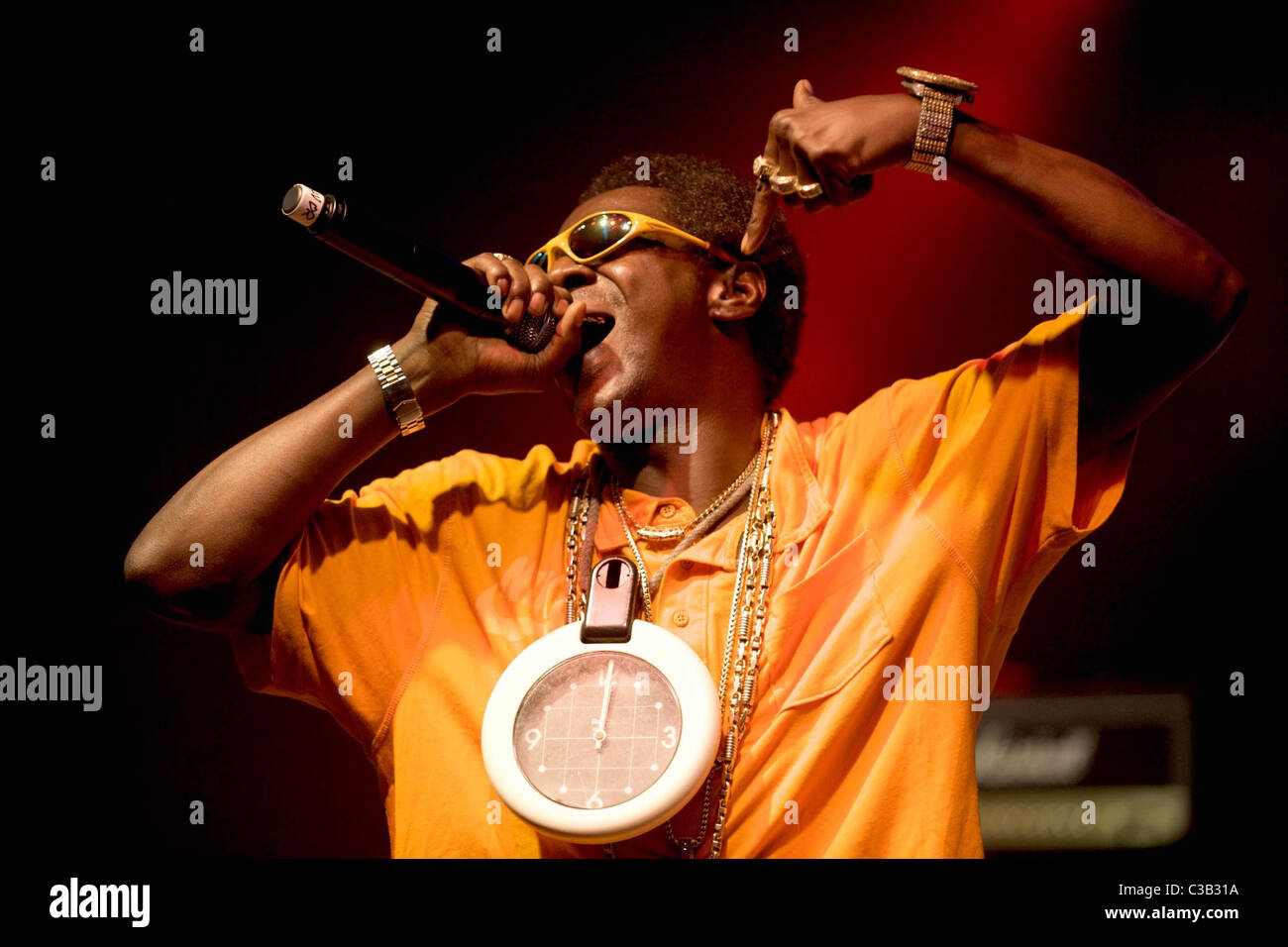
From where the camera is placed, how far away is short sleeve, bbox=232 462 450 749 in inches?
88.2

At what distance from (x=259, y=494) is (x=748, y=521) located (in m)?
0.85

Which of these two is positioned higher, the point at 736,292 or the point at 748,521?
A: the point at 736,292

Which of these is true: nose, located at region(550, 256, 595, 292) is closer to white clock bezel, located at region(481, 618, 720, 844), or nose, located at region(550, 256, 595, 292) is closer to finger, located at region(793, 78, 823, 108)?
finger, located at region(793, 78, 823, 108)

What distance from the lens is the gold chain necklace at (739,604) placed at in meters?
2.04

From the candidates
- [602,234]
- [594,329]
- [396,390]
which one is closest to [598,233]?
[602,234]

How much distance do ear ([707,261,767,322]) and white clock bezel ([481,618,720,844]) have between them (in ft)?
2.68

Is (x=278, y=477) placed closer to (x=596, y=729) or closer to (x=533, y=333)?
(x=533, y=333)

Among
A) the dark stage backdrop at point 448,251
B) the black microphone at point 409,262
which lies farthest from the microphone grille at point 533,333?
the dark stage backdrop at point 448,251

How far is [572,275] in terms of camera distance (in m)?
2.51

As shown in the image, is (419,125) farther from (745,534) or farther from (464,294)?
(745,534)

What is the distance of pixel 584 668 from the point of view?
2047mm

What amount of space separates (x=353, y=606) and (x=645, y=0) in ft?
5.93

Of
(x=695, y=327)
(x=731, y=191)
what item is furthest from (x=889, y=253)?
(x=695, y=327)

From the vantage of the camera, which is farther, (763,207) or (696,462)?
(696,462)
